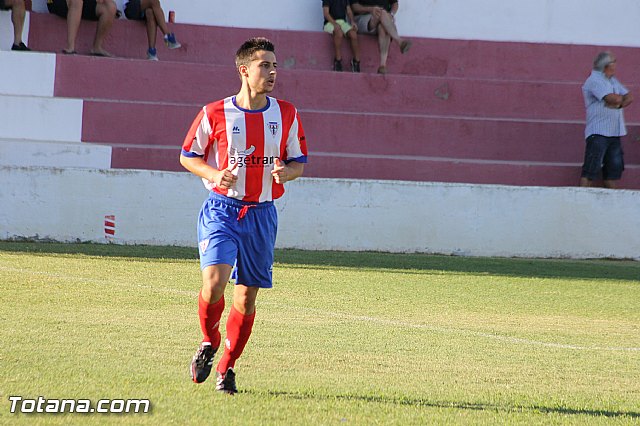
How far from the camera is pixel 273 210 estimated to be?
21.2ft

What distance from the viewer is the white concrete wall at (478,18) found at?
20188mm

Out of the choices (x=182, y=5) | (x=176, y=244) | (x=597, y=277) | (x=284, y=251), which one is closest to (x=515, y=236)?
(x=597, y=277)

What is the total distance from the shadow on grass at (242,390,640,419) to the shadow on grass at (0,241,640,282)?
302 inches

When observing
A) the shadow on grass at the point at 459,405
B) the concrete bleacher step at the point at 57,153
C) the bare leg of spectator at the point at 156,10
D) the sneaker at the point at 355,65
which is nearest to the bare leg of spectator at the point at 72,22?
the bare leg of spectator at the point at 156,10

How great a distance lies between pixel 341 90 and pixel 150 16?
3.38 m

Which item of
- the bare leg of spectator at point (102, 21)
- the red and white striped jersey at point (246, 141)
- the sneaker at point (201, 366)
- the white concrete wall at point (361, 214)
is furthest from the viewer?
the bare leg of spectator at point (102, 21)

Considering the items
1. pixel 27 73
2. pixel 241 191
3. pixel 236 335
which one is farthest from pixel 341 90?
pixel 236 335

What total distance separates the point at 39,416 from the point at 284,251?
33.4ft

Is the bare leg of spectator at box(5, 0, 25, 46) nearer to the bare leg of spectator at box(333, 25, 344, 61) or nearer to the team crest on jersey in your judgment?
the bare leg of spectator at box(333, 25, 344, 61)

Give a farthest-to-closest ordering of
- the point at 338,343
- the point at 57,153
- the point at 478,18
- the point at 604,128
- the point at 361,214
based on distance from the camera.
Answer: the point at 478,18, the point at 604,128, the point at 57,153, the point at 361,214, the point at 338,343

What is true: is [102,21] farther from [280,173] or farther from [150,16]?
[280,173]

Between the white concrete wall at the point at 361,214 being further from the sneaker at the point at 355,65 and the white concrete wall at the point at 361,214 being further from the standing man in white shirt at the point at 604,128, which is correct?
the sneaker at the point at 355,65

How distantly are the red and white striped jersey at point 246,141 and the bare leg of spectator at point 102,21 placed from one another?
12.3 m

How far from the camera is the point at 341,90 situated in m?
18.8
